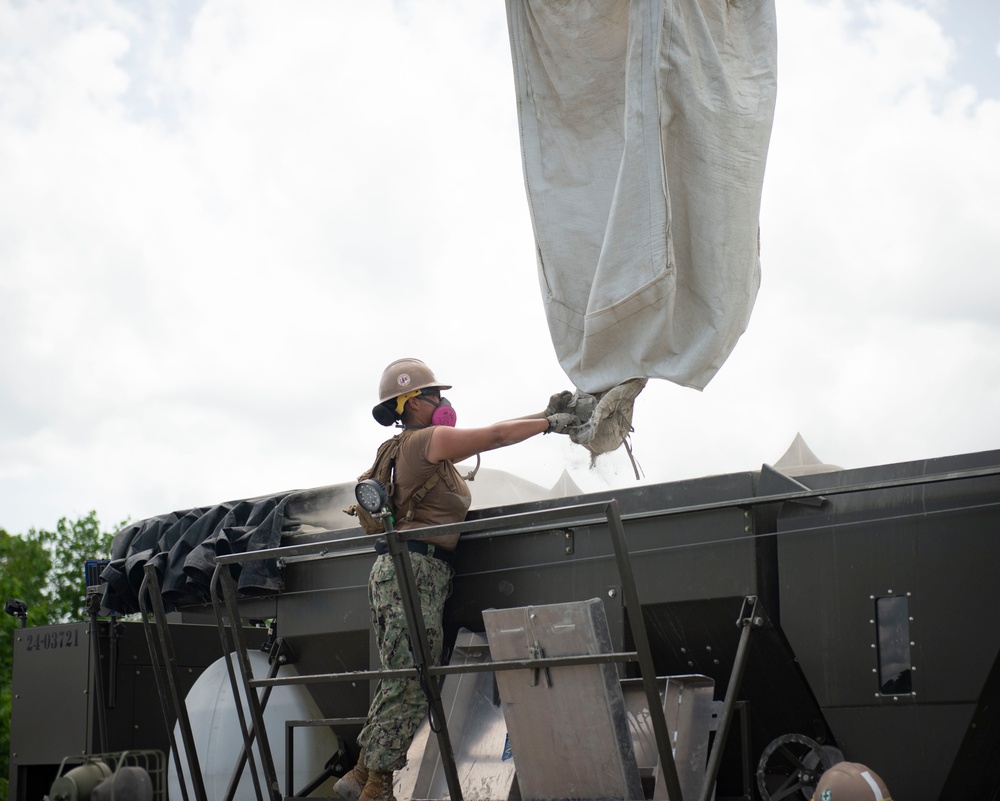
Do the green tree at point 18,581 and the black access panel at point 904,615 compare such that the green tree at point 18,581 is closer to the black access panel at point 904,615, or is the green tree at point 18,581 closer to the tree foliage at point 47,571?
the tree foliage at point 47,571

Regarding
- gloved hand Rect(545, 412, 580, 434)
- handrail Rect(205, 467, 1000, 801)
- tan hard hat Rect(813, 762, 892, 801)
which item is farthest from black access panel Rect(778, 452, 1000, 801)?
gloved hand Rect(545, 412, 580, 434)

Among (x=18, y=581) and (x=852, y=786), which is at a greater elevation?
(x=18, y=581)

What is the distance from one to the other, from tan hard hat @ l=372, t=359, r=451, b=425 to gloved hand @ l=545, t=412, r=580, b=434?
51 cm

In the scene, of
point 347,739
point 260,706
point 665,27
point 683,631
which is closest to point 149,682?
point 347,739

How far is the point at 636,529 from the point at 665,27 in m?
2.37

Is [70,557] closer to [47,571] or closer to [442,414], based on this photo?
[47,571]

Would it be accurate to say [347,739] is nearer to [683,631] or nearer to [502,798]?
[502,798]

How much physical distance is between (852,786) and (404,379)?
2.60 meters

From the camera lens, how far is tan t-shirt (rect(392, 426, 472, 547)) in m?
5.09

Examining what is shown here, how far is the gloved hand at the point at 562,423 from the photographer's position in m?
5.27

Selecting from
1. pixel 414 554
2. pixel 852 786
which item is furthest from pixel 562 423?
pixel 852 786

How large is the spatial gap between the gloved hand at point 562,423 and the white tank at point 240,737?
1.90 metres

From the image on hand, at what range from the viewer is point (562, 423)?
5285 mm

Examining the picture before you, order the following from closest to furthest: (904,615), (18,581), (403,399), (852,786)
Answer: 1. (852,786)
2. (904,615)
3. (403,399)
4. (18,581)
